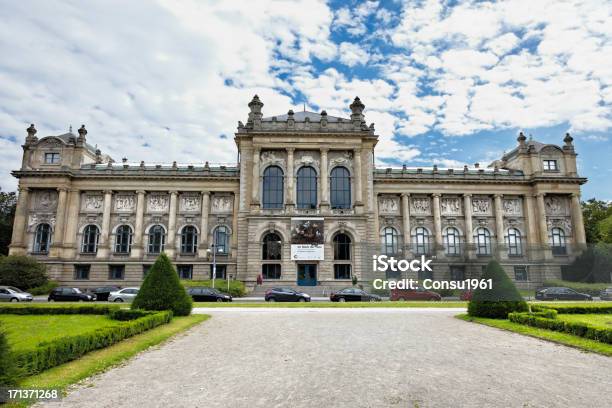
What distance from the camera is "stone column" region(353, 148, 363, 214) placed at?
5288 centimetres

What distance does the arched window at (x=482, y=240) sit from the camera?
58406 millimetres

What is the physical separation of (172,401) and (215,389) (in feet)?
3.71

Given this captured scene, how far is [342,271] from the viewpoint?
5172cm

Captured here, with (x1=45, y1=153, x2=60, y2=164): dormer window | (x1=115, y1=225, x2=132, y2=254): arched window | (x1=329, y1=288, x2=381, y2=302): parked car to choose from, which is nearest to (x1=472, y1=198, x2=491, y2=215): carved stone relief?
(x1=329, y1=288, x2=381, y2=302): parked car

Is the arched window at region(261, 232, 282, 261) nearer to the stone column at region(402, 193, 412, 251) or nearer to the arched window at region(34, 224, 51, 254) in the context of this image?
the stone column at region(402, 193, 412, 251)

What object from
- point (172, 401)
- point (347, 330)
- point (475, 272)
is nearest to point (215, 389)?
point (172, 401)

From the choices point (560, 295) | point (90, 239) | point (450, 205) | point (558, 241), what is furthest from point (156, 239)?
point (558, 241)

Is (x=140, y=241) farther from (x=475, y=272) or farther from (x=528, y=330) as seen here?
(x=528, y=330)

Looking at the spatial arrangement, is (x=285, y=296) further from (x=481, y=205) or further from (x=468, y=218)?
(x=481, y=205)

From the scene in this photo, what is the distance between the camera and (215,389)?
9430 mm

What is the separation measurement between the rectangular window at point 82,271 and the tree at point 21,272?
16.9 feet

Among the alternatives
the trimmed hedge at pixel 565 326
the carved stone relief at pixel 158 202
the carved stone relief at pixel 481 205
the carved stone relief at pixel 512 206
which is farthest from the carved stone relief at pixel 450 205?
the trimmed hedge at pixel 565 326

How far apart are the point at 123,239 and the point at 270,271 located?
20.8 meters

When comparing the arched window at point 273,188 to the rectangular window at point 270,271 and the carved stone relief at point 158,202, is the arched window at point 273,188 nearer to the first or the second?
the rectangular window at point 270,271
